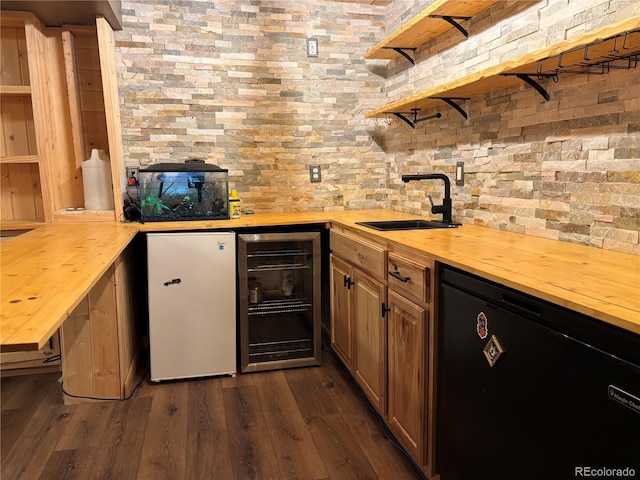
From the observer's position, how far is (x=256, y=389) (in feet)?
8.87

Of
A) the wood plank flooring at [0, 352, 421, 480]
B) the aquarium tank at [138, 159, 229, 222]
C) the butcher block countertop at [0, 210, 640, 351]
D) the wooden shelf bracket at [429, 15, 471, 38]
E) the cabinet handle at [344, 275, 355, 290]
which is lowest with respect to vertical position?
the wood plank flooring at [0, 352, 421, 480]

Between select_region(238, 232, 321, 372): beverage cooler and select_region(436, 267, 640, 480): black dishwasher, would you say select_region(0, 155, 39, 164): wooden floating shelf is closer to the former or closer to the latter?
select_region(238, 232, 321, 372): beverage cooler

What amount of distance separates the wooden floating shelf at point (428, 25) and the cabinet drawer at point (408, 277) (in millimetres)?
1208

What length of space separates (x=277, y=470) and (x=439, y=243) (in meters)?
1.14

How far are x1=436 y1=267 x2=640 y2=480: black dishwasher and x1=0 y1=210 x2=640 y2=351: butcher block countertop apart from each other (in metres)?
Result: 0.04

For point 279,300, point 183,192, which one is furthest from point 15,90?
point 279,300

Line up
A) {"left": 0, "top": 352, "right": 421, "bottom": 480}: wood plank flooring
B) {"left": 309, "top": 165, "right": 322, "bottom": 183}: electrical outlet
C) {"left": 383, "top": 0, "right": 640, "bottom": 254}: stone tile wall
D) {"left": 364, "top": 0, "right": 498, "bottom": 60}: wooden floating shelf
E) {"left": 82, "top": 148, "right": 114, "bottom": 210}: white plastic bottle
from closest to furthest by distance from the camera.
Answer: {"left": 383, "top": 0, "right": 640, "bottom": 254}: stone tile wall
{"left": 0, "top": 352, "right": 421, "bottom": 480}: wood plank flooring
{"left": 364, "top": 0, "right": 498, "bottom": 60}: wooden floating shelf
{"left": 82, "top": 148, "right": 114, "bottom": 210}: white plastic bottle
{"left": 309, "top": 165, "right": 322, "bottom": 183}: electrical outlet

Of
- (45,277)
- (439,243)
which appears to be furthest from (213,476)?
(439,243)

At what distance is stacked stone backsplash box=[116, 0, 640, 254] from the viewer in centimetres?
211

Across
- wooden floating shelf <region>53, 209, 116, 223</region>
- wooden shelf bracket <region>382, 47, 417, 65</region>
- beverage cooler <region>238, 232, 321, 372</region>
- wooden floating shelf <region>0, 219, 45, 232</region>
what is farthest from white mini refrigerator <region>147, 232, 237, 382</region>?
wooden shelf bracket <region>382, 47, 417, 65</region>

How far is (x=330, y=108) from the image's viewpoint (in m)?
3.44

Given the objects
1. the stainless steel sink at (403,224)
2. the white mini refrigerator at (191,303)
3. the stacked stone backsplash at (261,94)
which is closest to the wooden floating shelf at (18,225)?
the stacked stone backsplash at (261,94)

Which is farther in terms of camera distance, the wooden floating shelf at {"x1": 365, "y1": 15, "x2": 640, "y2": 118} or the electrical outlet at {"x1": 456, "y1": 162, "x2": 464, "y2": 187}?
the electrical outlet at {"x1": 456, "y1": 162, "x2": 464, "y2": 187}

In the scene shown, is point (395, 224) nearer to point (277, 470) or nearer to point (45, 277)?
point (277, 470)
